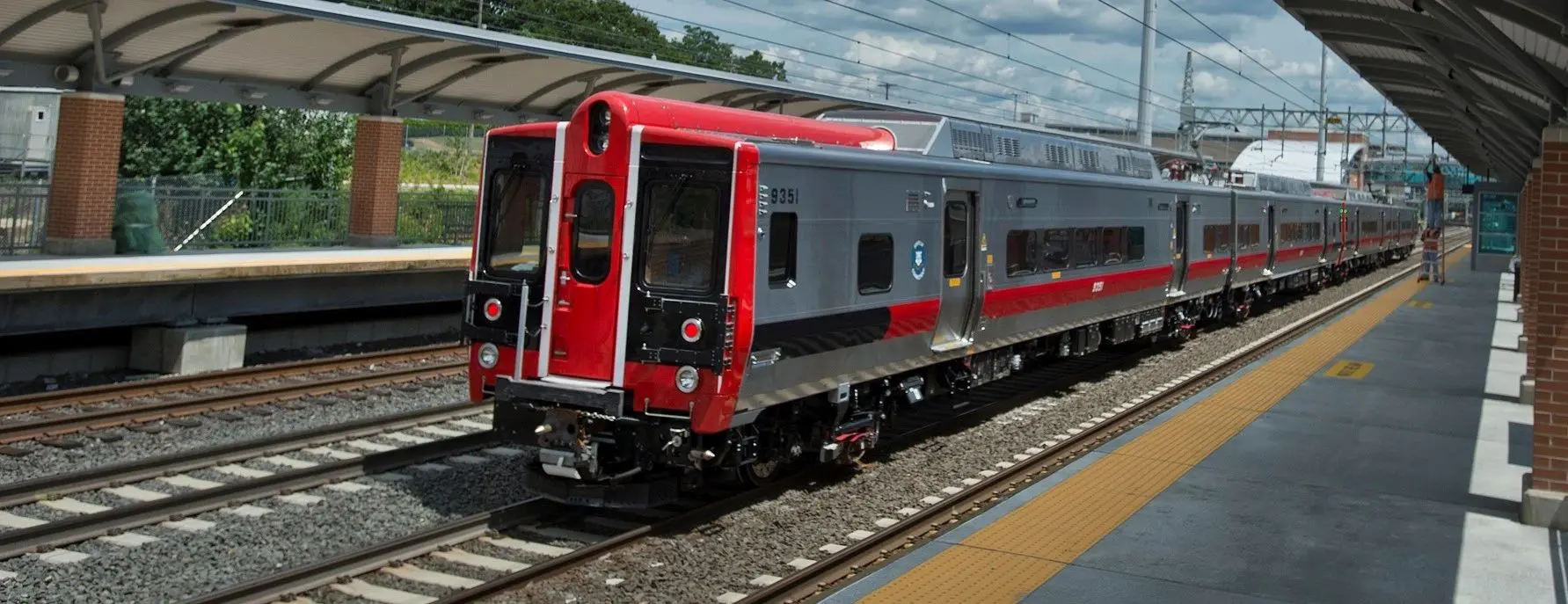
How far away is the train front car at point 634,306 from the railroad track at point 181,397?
4.68 m

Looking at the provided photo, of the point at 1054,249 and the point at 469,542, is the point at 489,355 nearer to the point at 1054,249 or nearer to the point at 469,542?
the point at 469,542

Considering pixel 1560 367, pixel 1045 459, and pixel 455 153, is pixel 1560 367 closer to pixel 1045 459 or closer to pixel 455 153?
pixel 1045 459

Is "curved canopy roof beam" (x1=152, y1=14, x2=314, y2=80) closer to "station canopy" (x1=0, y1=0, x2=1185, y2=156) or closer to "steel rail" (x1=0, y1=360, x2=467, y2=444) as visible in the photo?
"station canopy" (x1=0, y1=0, x2=1185, y2=156)

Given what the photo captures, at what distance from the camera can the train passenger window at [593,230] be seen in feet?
31.0

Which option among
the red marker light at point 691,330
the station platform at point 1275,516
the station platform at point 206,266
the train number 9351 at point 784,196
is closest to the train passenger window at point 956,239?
the station platform at point 1275,516

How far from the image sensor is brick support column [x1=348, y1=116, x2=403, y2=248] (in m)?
→ 21.6

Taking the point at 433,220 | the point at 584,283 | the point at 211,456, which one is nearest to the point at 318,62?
the point at 433,220

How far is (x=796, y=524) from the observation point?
9.73m

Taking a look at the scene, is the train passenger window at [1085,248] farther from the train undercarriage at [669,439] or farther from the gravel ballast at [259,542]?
the gravel ballast at [259,542]

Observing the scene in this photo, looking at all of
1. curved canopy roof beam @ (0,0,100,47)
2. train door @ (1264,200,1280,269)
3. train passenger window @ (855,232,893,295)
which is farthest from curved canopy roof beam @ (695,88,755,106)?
train passenger window @ (855,232,893,295)

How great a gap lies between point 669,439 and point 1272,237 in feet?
72.1

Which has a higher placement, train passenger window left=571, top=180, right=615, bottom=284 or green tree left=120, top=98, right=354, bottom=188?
green tree left=120, top=98, right=354, bottom=188

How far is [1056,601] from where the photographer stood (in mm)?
7875

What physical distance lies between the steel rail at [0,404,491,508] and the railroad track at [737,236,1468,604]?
5.11 m
